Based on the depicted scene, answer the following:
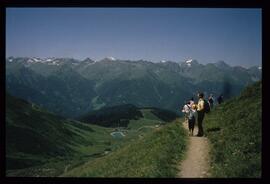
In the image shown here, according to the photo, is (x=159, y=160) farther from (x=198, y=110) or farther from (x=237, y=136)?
(x=237, y=136)

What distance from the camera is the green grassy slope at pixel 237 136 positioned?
62.2ft

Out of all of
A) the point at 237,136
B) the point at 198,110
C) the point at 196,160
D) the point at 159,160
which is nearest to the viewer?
the point at 196,160

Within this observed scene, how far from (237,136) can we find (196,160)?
10.6ft

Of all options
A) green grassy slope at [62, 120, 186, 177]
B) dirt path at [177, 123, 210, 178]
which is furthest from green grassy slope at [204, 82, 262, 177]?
green grassy slope at [62, 120, 186, 177]

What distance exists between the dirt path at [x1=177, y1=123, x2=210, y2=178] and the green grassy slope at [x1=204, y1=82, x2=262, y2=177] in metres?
0.44

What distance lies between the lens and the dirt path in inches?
780

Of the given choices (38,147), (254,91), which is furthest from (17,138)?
(254,91)

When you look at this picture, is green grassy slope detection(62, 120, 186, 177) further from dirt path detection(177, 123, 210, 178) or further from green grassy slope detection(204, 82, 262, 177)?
green grassy slope detection(204, 82, 262, 177)

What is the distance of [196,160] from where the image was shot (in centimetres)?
2188

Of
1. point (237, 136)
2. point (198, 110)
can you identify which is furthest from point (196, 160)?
point (198, 110)

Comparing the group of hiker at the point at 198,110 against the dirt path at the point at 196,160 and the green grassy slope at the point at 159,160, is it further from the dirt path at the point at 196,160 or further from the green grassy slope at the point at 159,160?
the green grassy slope at the point at 159,160

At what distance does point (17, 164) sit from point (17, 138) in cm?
4091

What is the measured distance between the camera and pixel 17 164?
157625mm
